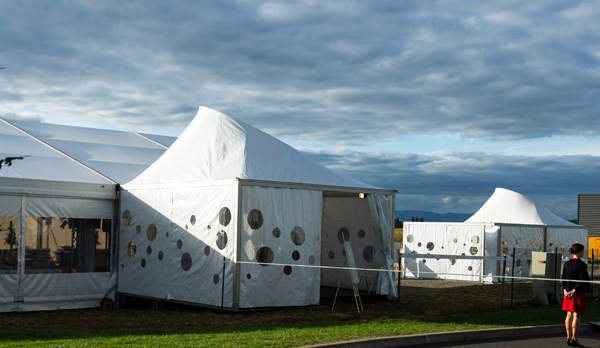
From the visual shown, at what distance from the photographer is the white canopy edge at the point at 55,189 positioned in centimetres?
1234

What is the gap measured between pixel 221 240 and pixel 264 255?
85cm

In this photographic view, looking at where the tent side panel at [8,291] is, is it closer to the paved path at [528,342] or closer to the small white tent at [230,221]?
the small white tent at [230,221]

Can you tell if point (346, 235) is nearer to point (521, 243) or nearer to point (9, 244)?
point (9, 244)

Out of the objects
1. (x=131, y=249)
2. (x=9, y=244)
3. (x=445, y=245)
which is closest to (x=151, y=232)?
(x=131, y=249)

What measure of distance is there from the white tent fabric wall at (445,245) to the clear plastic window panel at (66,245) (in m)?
11.1

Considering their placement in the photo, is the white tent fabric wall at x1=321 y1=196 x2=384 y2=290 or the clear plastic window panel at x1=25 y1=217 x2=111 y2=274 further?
the white tent fabric wall at x1=321 y1=196 x2=384 y2=290

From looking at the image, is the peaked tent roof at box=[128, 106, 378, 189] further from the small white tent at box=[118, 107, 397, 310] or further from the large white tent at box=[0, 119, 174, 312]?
the large white tent at box=[0, 119, 174, 312]

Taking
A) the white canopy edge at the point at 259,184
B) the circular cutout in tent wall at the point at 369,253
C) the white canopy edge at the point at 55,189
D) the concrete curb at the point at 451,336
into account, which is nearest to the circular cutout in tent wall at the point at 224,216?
the white canopy edge at the point at 259,184

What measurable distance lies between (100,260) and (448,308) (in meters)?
7.71

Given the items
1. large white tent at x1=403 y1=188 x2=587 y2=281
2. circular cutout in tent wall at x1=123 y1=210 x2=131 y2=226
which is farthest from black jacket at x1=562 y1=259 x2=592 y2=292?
large white tent at x1=403 y1=188 x2=587 y2=281

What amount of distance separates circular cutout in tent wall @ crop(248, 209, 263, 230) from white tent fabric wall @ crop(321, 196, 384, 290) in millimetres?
4319

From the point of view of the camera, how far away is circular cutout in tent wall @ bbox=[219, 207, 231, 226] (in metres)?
11.1

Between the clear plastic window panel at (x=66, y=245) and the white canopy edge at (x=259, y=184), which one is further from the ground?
the white canopy edge at (x=259, y=184)

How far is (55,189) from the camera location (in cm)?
1298
